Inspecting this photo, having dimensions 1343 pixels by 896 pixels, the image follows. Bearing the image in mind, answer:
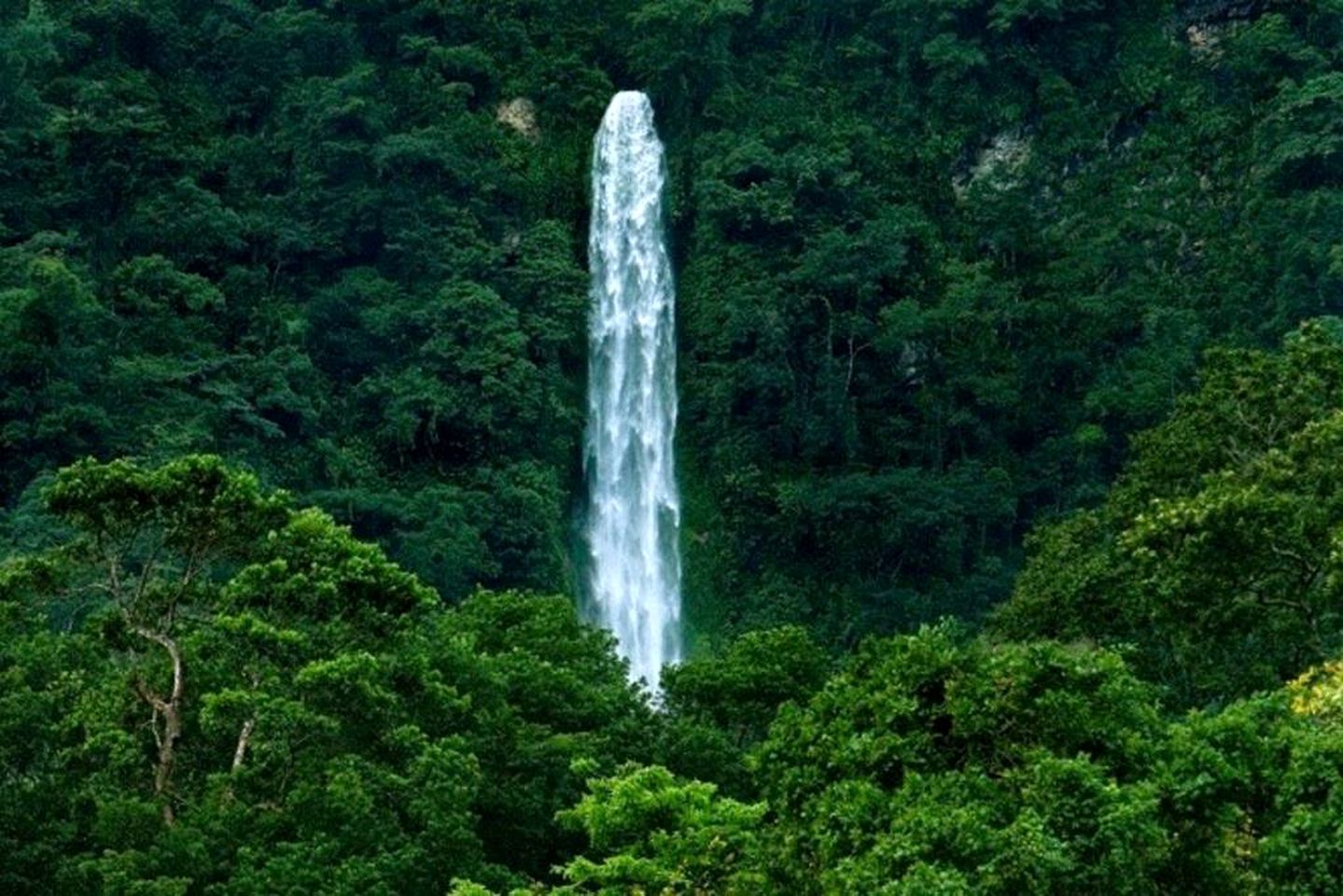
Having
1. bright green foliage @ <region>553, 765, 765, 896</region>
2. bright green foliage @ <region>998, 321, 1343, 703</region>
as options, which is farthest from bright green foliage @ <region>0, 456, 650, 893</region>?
bright green foliage @ <region>998, 321, 1343, 703</region>

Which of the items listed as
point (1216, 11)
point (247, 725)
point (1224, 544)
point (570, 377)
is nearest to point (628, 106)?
point (570, 377)

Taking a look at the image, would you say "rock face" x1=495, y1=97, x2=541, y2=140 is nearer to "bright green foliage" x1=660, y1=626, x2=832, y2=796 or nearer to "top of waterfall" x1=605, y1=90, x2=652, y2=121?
"top of waterfall" x1=605, y1=90, x2=652, y2=121

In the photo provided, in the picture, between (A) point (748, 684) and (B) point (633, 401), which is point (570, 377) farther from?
(A) point (748, 684)

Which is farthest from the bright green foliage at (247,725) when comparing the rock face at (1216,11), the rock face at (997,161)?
the rock face at (1216,11)

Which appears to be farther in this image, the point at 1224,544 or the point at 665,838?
the point at 1224,544

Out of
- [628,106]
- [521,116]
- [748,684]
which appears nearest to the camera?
[748,684]

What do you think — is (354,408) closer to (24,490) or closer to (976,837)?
(24,490)
